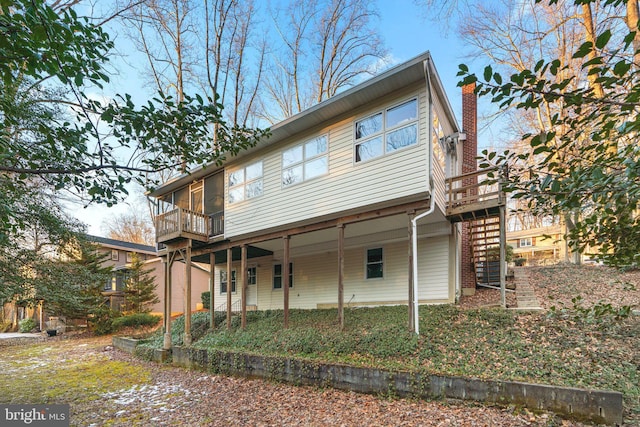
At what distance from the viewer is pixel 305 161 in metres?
10.4

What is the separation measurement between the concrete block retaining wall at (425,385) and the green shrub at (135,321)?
11.9 metres

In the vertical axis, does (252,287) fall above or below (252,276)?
below

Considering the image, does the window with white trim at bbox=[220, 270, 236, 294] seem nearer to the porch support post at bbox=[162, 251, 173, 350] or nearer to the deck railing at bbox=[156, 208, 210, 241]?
the porch support post at bbox=[162, 251, 173, 350]

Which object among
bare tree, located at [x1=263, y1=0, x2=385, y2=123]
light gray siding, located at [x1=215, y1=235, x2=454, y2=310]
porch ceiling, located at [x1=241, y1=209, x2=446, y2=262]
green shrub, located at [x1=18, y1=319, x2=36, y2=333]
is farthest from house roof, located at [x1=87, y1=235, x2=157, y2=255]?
porch ceiling, located at [x1=241, y1=209, x2=446, y2=262]

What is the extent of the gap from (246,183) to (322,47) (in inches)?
509

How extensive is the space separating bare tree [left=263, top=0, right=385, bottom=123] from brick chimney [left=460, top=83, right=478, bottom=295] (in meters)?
10.6

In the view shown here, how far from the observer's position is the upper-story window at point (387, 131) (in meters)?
8.39

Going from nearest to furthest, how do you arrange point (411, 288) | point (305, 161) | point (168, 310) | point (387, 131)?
1. point (411, 288)
2. point (387, 131)
3. point (305, 161)
4. point (168, 310)

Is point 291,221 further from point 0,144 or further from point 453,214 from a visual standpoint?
point 0,144

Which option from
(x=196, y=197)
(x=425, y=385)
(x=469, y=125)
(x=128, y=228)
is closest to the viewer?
(x=425, y=385)

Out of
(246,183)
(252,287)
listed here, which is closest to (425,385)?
(246,183)

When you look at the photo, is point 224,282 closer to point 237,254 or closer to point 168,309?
point 237,254

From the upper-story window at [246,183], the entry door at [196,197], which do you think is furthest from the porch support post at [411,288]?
the entry door at [196,197]

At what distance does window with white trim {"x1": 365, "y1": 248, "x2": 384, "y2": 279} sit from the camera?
11.4 metres
